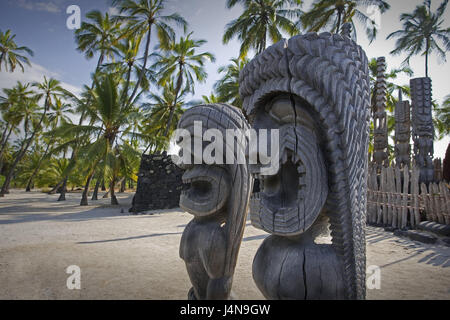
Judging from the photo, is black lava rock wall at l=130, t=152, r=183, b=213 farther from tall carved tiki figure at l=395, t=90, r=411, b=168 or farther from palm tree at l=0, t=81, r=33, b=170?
palm tree at l=0, t=81, r=33, b=170

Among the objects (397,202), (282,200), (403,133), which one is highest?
(403,133)

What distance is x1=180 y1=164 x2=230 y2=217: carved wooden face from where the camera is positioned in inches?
74.0

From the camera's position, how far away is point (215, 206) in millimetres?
1875

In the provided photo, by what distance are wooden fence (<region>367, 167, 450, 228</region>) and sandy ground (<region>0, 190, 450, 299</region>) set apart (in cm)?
143

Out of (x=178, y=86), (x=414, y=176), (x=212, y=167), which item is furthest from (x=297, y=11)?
(x=212, y=167)

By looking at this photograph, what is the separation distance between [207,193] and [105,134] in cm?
1161

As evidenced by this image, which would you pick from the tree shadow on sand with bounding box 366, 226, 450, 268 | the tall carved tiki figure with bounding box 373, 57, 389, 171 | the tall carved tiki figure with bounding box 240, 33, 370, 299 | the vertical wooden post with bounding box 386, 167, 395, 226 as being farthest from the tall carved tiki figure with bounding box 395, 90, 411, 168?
the tall carved tiki figure with bounding box 240, 33, 370, 299

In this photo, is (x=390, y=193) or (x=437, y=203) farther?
(x=390, y=193)

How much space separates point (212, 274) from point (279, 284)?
0.75m

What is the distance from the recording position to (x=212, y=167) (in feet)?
6.44

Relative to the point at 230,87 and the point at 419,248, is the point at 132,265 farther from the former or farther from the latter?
the point at 230,87

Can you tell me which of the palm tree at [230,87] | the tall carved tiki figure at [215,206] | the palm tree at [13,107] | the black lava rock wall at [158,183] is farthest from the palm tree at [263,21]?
the palm tree at [13,107]

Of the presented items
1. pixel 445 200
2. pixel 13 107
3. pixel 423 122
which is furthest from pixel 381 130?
pixel 13 107

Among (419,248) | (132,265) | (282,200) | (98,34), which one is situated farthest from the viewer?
(98,34)
